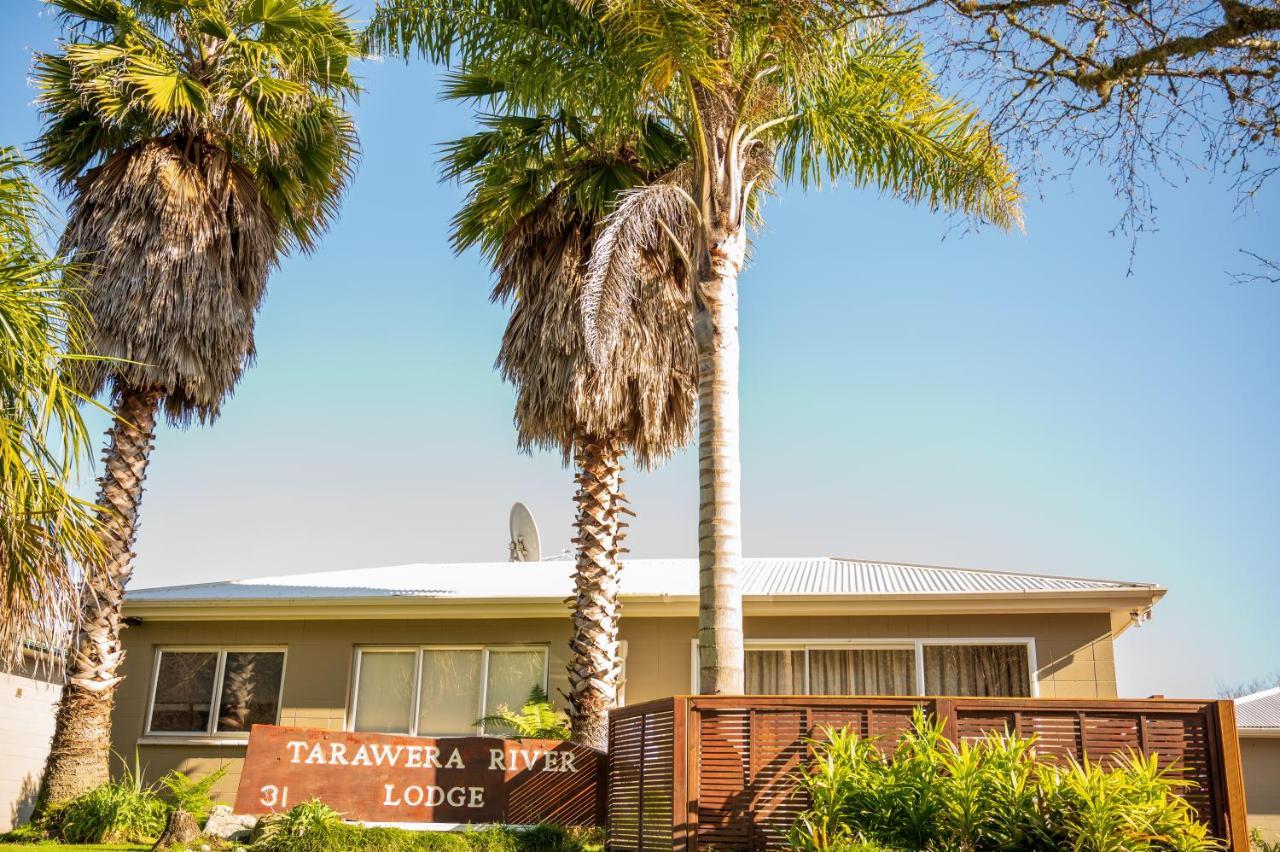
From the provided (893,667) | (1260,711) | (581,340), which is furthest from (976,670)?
(1260,711)

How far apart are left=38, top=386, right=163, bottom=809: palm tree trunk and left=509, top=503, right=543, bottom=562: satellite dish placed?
7330 mm

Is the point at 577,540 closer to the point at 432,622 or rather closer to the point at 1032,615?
the point at 432,622

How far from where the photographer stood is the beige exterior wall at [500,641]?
1413cm

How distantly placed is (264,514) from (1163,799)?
69.8ft

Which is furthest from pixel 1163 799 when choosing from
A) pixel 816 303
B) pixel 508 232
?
pixel 816 303

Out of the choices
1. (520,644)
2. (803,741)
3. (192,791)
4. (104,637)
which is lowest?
(192,791)

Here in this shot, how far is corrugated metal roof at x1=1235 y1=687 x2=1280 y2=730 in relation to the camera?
22753 mm

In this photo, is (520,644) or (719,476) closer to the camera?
(719,476)

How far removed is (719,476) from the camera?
9.79 m

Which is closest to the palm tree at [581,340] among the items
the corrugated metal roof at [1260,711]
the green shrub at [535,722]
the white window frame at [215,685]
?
the green shrub at [535,722]

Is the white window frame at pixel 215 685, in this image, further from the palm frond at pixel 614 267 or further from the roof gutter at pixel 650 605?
the palm frond at pixel 614 267

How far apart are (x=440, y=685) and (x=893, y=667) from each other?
257 inches

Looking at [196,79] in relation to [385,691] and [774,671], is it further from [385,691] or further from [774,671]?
[774,671]

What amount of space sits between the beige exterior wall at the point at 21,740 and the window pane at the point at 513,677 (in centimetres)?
740
